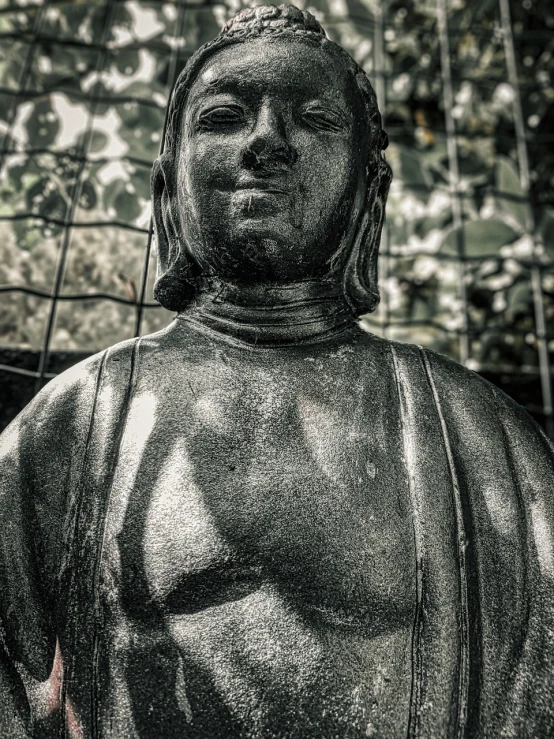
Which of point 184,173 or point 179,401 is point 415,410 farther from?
point 184,173

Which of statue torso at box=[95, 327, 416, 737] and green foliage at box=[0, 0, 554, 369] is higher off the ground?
green foliage at box=[0, 0, 554, 369]

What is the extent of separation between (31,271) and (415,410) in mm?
2205

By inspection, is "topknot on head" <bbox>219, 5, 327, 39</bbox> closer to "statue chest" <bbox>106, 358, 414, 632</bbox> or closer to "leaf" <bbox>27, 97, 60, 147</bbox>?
"statue chest" <bbox>106, 358, 414, 632</bbox>

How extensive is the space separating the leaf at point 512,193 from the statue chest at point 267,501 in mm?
2784

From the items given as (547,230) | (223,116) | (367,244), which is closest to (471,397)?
(367,244)

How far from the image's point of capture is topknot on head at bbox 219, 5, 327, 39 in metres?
2.29

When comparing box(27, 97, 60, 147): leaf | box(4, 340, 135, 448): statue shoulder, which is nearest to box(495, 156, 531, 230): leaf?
box(27, 97, 60, 147): leaf

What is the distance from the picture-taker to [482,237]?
4516 millimetres

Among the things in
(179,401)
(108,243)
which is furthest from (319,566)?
(108,243)

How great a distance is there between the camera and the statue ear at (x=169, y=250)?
224cm

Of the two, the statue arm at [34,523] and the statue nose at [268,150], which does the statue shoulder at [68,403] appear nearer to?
the statue arm at [34,523]

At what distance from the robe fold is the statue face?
36 cm

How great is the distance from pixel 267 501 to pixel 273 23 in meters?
1.22

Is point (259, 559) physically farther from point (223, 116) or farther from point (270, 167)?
point (223, 116)
